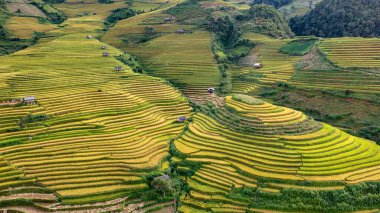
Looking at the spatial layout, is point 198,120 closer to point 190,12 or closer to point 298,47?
point 298,47

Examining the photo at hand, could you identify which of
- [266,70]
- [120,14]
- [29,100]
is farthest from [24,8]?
[266,70]

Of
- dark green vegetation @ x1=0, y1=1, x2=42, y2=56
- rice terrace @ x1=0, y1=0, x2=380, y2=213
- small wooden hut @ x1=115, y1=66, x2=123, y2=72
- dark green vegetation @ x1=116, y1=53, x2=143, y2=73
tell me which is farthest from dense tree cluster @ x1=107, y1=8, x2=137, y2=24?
small wooden hut @ x1=115, y1=66, x2=123, y2=72

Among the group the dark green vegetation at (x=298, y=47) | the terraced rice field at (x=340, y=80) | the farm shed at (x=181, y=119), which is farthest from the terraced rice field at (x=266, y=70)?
the farm shed at (x=181, y=119)

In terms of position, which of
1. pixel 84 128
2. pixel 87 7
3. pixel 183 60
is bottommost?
pixel 87 7

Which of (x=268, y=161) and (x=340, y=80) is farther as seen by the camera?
(x=340, y=80)

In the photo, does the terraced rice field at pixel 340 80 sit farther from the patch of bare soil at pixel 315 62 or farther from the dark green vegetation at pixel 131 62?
the dark green vegetation at pixel 131 62

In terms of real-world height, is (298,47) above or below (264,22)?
below
